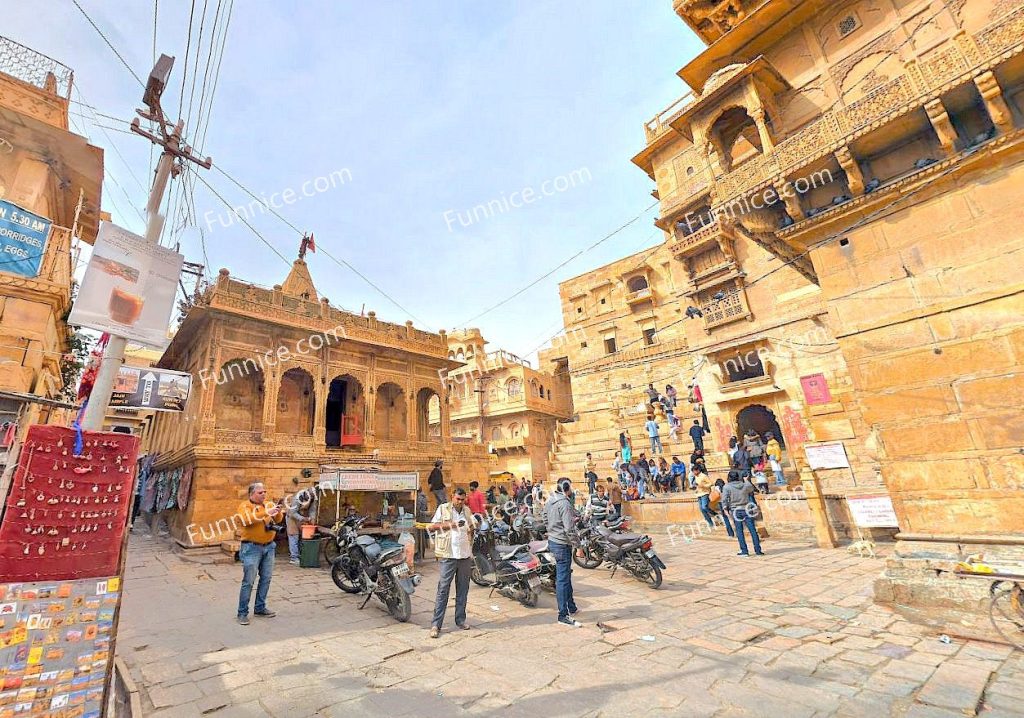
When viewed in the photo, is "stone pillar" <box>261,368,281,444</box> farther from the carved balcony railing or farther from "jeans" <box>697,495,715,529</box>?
the carved balcony railing

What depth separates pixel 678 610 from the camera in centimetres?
599

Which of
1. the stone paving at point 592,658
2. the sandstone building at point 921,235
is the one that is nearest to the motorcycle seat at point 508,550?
the stone paving at point 592,658

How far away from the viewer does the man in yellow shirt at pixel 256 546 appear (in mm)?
5918

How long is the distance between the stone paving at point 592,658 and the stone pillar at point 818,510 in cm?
252

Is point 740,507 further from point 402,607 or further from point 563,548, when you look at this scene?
point 402,607

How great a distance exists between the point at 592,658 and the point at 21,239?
13.1m

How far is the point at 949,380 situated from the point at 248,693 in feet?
27.6

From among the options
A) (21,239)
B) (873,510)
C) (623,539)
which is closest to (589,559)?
(623,539)

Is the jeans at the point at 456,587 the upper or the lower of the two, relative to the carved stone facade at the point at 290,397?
lower

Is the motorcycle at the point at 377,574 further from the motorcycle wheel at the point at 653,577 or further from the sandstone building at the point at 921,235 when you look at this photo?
the sandstone building at the point at 921,235

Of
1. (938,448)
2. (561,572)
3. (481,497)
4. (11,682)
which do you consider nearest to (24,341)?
(11,682)

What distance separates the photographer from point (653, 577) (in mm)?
7309

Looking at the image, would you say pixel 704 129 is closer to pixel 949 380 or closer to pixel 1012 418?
pixel 949 380

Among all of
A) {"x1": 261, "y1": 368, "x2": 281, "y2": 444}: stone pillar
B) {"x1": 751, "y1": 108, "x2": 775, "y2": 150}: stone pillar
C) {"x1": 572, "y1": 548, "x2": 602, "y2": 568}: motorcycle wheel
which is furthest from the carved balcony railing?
{"x1": 261, "y1": 368, "x2": 281, "y2": 444}: stone pillar
